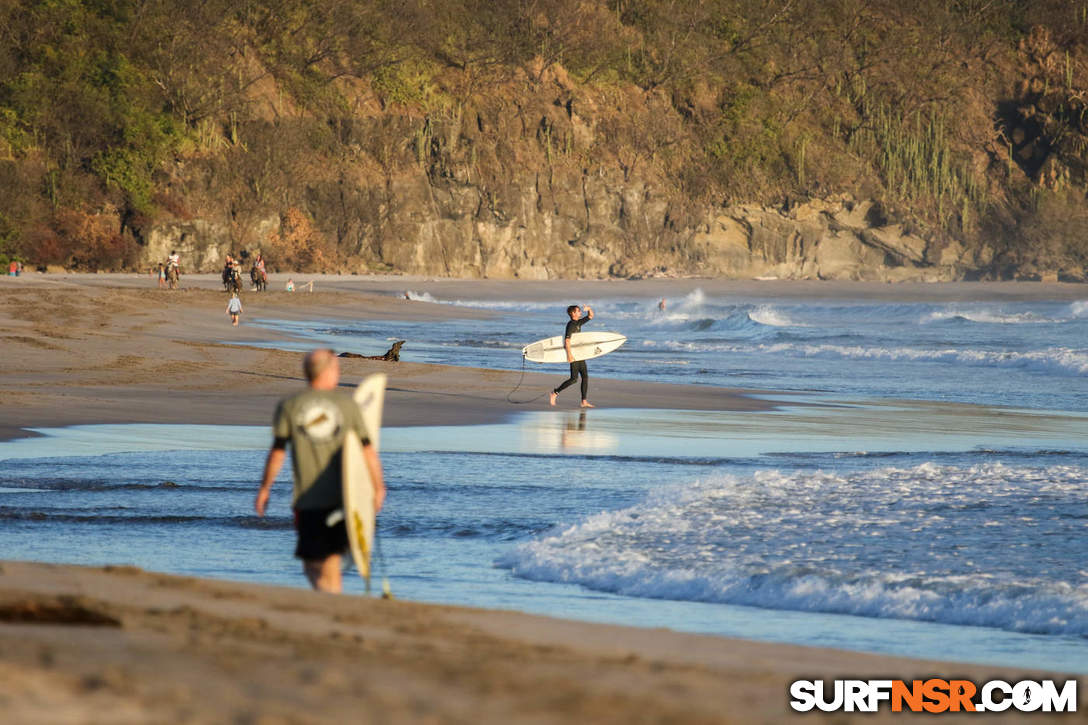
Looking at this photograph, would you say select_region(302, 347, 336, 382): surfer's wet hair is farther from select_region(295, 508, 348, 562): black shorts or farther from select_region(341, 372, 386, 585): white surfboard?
select_region(295, 508, 348, 562): black shorts

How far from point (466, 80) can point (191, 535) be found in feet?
261

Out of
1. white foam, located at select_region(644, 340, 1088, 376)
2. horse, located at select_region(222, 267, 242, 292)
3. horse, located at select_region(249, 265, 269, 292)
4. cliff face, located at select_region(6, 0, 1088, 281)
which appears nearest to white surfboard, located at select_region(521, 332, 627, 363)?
white foam, located at select_region(644, 340, 1088, 376)

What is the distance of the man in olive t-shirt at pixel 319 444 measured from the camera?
5509mm

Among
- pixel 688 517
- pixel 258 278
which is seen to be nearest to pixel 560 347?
pixel 688 517

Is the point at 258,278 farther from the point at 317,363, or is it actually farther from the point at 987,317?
the point at 317,363

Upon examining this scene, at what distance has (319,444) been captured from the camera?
5.52 meters

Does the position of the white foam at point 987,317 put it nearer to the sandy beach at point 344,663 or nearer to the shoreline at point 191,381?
the shoreline at point 191,381

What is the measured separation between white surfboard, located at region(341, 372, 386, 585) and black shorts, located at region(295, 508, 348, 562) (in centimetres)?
6

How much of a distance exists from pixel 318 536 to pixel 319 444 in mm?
443

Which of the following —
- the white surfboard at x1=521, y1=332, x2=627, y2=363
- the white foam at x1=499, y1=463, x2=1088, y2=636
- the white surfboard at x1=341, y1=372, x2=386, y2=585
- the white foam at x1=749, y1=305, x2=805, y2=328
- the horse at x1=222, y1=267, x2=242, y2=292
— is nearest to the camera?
the white surfboard at x1=341, y1=372, x2=386, y2=585

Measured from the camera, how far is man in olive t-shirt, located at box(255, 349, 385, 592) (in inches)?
217

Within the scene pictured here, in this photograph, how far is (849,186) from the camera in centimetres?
9750

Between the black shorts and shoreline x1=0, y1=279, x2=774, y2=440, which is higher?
the black shorts

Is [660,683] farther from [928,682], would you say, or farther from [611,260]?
[611,260]
